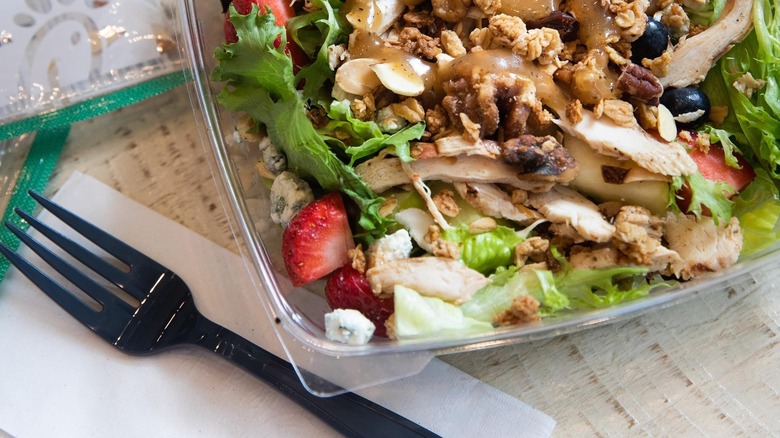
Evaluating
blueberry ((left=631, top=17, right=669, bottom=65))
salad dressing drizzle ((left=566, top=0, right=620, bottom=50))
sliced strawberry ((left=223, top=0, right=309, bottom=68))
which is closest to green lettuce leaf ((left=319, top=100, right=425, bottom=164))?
sliced strawberry ((left=223, top=0, right=309, bottom=68))

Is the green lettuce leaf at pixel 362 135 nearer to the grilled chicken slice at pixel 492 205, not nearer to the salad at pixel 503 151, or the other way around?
the salad at pixel 503 151

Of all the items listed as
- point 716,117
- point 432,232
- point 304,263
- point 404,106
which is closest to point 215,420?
point 304,263

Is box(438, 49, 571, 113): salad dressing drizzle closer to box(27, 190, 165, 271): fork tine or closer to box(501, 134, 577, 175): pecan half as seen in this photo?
box(501, 134, 577, 175): pecan half

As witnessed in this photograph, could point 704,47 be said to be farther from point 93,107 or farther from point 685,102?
point 93,107

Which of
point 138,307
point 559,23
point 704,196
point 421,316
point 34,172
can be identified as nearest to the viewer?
point 421,316

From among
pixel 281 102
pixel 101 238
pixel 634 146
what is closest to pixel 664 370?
pixel 634 146

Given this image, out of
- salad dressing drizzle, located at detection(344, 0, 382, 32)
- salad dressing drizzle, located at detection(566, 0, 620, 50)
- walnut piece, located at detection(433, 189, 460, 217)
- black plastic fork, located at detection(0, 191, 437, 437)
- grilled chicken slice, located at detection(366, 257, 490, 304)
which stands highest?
salad dressing drizzle, located at detection(344, 0, 382, 32)
